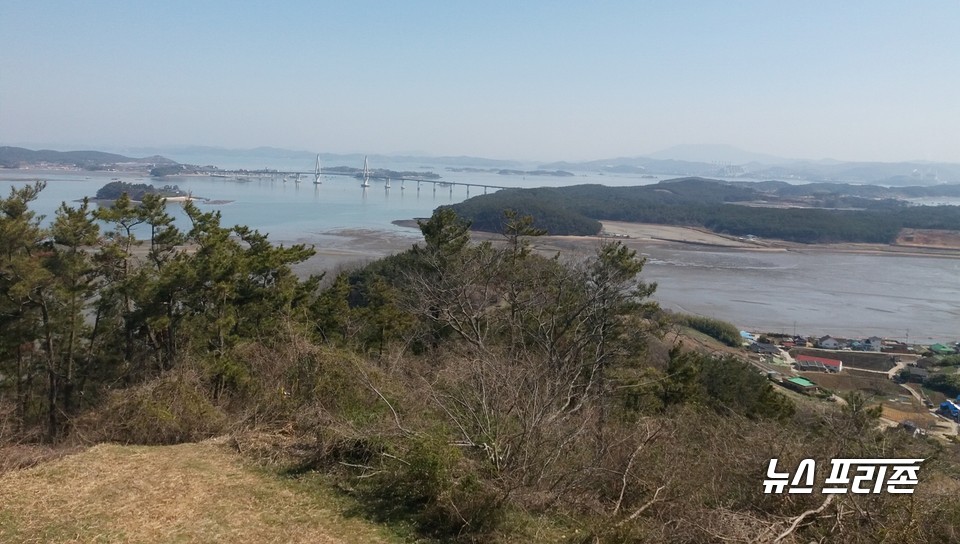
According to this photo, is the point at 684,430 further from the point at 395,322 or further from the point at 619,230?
the point at 619,230

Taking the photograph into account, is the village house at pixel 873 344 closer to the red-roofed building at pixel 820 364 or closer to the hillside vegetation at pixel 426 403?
the red-roofed building at pixel 820 364

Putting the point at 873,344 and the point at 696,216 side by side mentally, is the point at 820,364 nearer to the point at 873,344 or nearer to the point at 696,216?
the point at 873,344

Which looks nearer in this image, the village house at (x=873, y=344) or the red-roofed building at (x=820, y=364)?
the red-roofed building at (x=820, y=364)

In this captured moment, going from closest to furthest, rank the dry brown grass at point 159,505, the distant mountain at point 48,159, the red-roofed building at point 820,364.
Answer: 1. the dry brown grass at point 159,505
2. the red-roofed building at point 820,364
3. the distant mountain at point 48,159

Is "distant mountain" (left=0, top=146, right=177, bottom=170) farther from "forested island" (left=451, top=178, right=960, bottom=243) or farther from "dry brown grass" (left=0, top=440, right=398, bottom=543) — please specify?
Answer: "dry brown grass" (left=0, top=440, right=398, bottom=543)

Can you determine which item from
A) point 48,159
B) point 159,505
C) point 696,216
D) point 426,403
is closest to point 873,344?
point 426,403

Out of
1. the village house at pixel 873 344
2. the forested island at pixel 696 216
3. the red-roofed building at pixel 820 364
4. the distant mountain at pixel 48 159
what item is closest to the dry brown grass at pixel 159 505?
the red-roofed building at pixel 820 364
